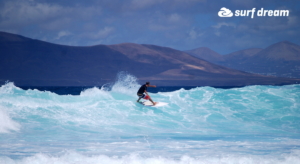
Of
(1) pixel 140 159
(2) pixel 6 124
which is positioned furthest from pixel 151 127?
(2) pixel 6 124

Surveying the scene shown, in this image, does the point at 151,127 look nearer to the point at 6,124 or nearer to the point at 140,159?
the point at 140,159

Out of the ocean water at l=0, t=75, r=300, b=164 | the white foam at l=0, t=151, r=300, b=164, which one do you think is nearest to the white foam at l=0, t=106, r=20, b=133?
the ocean water at l=0, t=75, r=300, b=164

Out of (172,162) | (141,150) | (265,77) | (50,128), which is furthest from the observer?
(265,77)

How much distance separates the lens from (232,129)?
14.1 metres

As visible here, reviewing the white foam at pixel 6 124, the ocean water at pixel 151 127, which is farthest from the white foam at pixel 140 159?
the white foam at pixel 6 124

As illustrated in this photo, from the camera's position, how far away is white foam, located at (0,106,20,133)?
12015 mm

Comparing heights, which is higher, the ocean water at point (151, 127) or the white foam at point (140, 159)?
the ocean water at point (151, 127)

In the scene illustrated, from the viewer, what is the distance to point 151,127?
1396cm

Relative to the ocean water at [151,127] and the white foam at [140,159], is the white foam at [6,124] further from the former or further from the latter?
the white foam at [140,159]

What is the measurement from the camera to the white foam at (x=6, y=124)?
1201 centimetres

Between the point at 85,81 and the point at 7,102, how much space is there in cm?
8160

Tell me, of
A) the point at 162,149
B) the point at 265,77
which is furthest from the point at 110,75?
the point at 162,149

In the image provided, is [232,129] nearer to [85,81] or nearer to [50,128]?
[50,128]

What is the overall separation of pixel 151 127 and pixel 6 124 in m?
6.54
